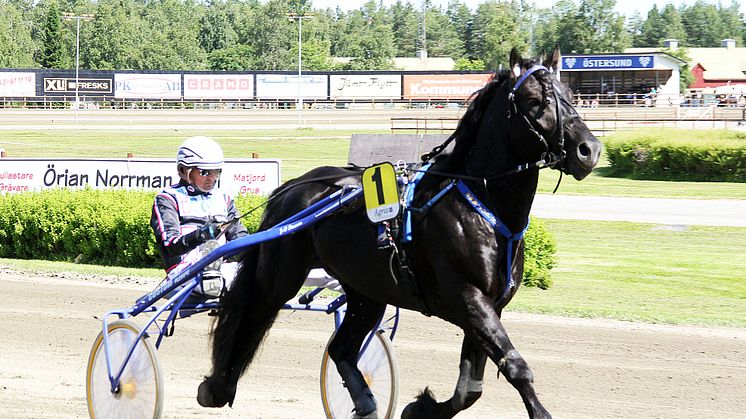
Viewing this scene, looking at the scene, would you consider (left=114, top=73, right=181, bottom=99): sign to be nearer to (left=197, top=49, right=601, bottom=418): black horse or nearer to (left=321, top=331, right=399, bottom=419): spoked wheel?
(left=321, top=331, right=399, bottom=419): spoked wheel

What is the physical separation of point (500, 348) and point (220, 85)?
48.5 m

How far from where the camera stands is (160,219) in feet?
15.1

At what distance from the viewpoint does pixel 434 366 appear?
5.73 m

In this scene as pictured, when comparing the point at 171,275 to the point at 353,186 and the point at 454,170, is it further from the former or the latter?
the point at 454,170

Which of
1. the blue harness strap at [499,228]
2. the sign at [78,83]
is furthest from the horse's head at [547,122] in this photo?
the sign at [78,83]

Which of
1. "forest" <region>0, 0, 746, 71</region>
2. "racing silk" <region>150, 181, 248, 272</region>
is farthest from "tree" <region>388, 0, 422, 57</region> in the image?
"racing silk" <region>150, 181, 248, 272</region>

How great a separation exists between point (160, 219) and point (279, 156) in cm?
2142

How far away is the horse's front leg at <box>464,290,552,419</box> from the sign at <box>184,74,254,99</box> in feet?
157

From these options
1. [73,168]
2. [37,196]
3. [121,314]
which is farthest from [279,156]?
[121,314]

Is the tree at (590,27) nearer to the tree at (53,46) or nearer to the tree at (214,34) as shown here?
the tree at (214,34)

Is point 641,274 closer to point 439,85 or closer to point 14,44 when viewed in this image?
point 439,85

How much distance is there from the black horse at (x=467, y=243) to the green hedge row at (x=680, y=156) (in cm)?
1753

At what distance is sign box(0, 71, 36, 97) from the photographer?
49.0 metres

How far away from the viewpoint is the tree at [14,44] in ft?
243
